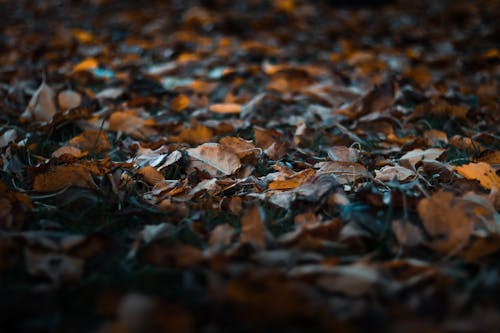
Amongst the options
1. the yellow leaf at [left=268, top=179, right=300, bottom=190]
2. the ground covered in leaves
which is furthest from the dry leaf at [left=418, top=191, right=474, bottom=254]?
the yellow leaf at [left=268, top=179, right=300, bottom=190]

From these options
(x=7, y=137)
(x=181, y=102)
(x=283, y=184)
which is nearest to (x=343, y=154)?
(x=283, y=184)

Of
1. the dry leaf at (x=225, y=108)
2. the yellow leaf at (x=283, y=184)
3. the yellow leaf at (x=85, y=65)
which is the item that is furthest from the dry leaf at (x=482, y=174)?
the yellow leaf at (x=85, y=65)

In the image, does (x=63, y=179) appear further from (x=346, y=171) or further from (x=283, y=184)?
(x=346, y=171)

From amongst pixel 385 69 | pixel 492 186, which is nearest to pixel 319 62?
pixel 385 69

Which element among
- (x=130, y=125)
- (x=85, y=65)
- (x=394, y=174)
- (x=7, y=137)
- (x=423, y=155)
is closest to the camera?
(x=394, y=174)

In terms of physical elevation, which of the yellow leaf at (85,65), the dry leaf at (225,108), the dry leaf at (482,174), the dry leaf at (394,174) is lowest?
the yellow leaf at (85,65)

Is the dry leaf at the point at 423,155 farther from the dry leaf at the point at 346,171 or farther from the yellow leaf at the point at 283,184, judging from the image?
Result: the yellow leaf at the point at 283,184

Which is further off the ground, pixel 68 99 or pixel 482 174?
pixel 482 174
